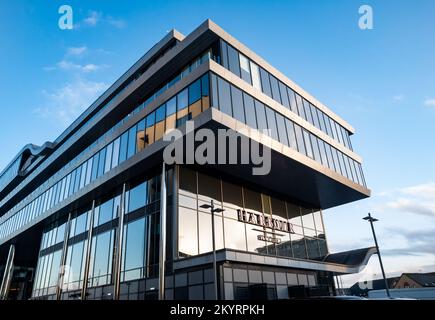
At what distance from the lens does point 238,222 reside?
2736 cm

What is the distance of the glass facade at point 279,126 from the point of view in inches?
920

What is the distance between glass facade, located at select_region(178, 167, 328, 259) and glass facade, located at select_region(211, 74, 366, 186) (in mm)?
5913

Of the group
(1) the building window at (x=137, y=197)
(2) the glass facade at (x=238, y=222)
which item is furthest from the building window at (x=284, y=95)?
(1) the building window at (x=137, y=197)

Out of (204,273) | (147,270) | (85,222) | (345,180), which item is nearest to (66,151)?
(85,222)

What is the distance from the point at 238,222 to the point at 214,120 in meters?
10.3

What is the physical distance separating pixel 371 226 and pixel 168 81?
22.1 m

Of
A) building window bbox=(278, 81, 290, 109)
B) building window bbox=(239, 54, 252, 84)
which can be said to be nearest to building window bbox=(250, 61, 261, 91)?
building window bbox=(239, 54, 252, 84)

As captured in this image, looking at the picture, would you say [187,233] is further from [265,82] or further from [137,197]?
[265,82]

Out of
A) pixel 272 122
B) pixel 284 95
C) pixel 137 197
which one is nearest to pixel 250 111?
pixel 272 122

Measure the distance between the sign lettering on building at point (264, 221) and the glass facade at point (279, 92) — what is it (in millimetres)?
10608

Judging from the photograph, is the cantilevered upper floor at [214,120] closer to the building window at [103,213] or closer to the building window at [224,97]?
the building window at [224,97]
